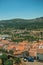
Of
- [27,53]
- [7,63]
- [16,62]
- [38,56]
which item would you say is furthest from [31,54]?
[7,63]

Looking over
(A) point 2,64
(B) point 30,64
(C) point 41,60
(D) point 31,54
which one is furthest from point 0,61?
(D) point 31,54

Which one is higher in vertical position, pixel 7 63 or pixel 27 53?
pixel 7 63

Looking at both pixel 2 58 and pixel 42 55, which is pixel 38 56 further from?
pixel 2 58

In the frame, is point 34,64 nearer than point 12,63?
No

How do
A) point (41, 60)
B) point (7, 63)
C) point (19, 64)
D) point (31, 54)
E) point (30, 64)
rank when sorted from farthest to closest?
point (31, 54) < point (41, 60) < point (30, 64) < point (19, 64) < point (7, 63)

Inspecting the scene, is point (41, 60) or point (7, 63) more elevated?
point (7, 63)

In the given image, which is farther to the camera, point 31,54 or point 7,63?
point 31,54

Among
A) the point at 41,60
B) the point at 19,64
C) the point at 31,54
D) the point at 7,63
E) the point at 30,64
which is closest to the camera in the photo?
the point at 7,63

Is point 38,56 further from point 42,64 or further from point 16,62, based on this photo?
point 16,62
